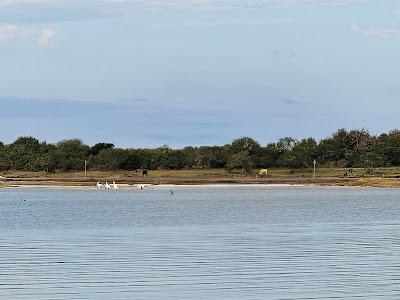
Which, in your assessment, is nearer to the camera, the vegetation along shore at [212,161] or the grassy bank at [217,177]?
the grassy bank at [217,177]

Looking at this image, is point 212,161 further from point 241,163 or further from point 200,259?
point 200,259

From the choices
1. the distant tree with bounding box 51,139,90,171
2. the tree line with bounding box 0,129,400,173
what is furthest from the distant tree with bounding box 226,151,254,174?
the distant tree with bounding box 51,139,90,171

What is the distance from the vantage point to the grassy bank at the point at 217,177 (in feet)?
362

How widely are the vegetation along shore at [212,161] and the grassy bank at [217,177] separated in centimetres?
12

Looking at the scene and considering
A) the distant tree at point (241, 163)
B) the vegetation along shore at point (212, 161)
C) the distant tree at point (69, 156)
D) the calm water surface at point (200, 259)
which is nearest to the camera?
the calm water surface at point (200, 259)

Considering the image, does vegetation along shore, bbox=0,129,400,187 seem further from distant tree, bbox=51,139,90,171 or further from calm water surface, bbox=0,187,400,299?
calm water surface, bbox=0,187,400,299

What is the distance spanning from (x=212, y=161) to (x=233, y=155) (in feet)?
13.2

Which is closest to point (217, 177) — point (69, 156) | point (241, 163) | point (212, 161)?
point (241, 163)

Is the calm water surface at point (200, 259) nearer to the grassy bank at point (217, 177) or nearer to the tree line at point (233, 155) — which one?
the grassy bank at point (217, 177)

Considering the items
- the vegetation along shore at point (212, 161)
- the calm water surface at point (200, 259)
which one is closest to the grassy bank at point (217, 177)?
the vegetation along shore at point (212, 161)

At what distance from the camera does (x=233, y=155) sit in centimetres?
12794

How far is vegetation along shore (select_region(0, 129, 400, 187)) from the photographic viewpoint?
11919 centimetres

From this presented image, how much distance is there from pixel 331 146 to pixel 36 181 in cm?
3896

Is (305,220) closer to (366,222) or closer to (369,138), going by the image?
(366,222)
